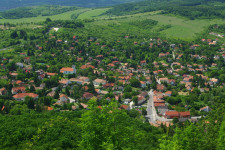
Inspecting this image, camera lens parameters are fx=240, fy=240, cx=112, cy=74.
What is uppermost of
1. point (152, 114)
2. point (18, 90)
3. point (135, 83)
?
point (18, 90)

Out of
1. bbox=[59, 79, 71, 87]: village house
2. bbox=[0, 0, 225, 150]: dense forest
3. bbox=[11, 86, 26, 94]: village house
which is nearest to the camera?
bbox=[0, 0, 225, 150]: dense forest

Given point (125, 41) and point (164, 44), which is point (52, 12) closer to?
point (125, 41)

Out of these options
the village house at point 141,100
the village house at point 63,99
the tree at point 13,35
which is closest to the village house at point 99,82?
the village house at point 141,100

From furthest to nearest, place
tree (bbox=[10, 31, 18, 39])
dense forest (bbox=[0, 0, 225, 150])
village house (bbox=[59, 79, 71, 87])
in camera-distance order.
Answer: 1. tree (bbox=[10, 31, 18, 39])
2. village house (bbox=[59, 79, 71, 87])
3. dense forest (bbox=[0, 0, 225, 150])

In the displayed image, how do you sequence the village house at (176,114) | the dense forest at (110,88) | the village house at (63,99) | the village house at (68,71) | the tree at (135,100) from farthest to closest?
the village house at (68,71) → the tree at (135,100) → the village house at (63,99) → the village house at (176,114) → the dense forest at (110,88)

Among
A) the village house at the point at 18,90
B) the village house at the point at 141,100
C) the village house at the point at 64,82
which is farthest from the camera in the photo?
the village house at the point at 64,82

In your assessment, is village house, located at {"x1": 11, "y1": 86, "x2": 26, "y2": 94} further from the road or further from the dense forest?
the road

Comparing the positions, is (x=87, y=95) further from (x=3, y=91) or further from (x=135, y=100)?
(x=3, y=91)

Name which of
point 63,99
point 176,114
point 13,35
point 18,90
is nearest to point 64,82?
point 63,99

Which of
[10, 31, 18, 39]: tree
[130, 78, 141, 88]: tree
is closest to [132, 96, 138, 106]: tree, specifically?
[130, 78, 141, 88]: tree

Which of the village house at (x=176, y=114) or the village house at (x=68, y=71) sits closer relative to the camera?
the village house at (x=176, y=114)

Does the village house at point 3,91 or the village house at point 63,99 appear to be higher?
the village house at point 3,91

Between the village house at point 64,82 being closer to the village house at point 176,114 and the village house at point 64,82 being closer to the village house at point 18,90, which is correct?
the village house at point 18,90
